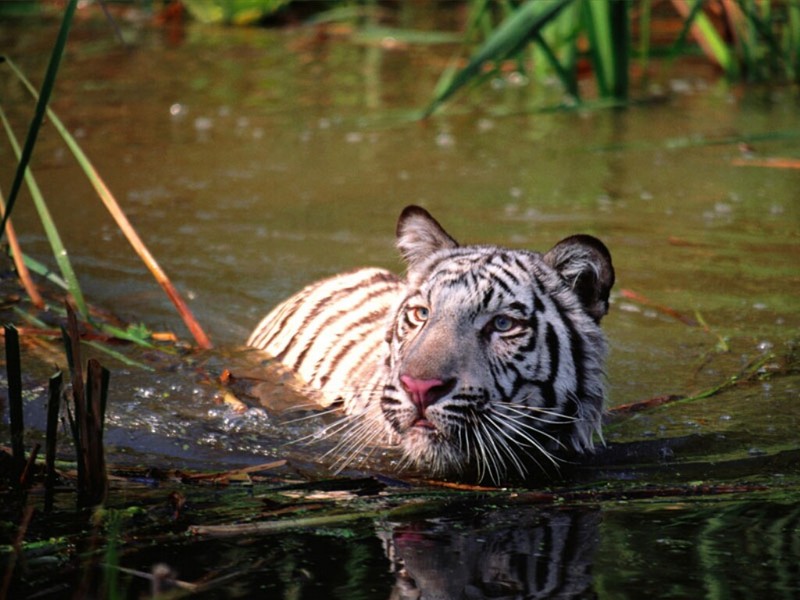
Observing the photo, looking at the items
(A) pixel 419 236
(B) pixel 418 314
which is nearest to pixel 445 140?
(A) pixel 419 236

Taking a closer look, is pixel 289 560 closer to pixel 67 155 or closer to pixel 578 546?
pixel 578 546

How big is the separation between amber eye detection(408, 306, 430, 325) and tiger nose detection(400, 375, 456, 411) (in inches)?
15.2

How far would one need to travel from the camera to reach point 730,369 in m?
4.99

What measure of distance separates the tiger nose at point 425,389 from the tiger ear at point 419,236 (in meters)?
0.78

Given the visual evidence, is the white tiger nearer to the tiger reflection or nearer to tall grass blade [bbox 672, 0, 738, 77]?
the tiger reflection

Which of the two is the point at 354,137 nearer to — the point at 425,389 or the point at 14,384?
the point at 425,389

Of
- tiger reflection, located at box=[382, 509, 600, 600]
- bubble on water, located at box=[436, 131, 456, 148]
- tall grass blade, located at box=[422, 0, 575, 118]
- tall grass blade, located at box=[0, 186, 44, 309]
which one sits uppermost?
bubble on water, located at box=[436, 131, 456, 148]

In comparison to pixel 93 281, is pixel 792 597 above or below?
below

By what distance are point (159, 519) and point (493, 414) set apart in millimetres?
992

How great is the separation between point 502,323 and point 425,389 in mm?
Result: 480

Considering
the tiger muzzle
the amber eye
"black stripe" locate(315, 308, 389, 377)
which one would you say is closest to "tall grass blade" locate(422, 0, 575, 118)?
"black stripe" locate(315, 308, 389, 377)

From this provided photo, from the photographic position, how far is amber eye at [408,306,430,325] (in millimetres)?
3814

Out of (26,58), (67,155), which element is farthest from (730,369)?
(26,58)

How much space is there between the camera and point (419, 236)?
4.18 m
